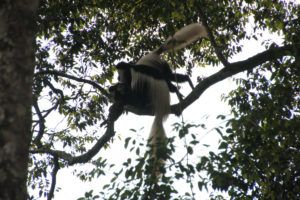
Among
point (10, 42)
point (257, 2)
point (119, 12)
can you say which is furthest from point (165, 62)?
point (10, 42)

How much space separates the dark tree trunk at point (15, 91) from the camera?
1154 millimetres

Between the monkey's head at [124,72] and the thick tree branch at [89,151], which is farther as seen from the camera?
the monkey's head at [124,72]

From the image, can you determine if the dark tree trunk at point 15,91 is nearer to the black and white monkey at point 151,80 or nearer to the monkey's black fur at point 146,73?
the black and white monkey at point 151,80

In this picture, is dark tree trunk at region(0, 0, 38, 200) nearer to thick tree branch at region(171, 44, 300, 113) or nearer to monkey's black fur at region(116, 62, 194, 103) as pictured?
thick tree branch at region(171, 44, 300, 113)

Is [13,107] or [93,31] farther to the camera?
[93,31]

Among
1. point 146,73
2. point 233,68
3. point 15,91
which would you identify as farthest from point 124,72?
point 15,91

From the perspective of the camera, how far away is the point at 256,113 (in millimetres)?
3115

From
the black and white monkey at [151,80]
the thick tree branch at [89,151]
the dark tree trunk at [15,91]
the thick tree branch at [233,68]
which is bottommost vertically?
the dark tree trunk at [15,91]

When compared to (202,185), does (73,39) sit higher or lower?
higher

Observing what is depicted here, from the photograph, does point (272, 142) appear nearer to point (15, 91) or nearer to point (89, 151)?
point (89, 151)

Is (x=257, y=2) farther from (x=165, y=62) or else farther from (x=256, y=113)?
(x=256, y=113)

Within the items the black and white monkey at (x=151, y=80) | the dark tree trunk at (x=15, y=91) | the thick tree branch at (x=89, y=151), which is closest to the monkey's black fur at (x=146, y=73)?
the black and white monkey at (x=151, y=80)

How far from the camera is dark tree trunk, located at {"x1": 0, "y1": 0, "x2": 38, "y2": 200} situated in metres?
1.15

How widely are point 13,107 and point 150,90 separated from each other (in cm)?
318
